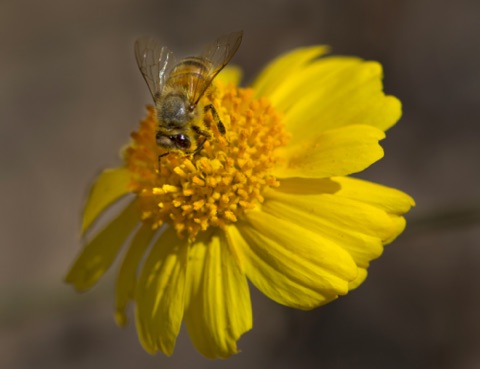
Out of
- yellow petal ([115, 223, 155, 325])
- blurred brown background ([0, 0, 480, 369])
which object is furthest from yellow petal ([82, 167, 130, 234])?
blurred brown background ([0, 0, 480, 369])

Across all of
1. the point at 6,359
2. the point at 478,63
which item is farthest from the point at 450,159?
the point at 6,359

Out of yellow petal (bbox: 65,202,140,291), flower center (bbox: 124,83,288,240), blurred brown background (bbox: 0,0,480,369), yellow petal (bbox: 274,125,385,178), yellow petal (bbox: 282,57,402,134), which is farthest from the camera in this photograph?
blurred brown background (bbox: 0,0,480,369)

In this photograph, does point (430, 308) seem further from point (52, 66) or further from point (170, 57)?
point (52, 66)

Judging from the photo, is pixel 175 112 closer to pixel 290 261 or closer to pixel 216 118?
pixel 216 118

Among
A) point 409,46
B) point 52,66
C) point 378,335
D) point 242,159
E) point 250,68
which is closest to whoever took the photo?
point 242,159

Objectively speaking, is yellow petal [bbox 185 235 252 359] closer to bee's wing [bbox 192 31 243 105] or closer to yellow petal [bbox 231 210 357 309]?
yellow petal [bbox 231 210 357 309]

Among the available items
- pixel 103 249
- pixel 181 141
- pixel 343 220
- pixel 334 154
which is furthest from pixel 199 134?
pixel 103 249

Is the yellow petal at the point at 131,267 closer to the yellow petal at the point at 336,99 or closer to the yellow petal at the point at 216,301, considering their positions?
the yellow petal at the point at 216,301
